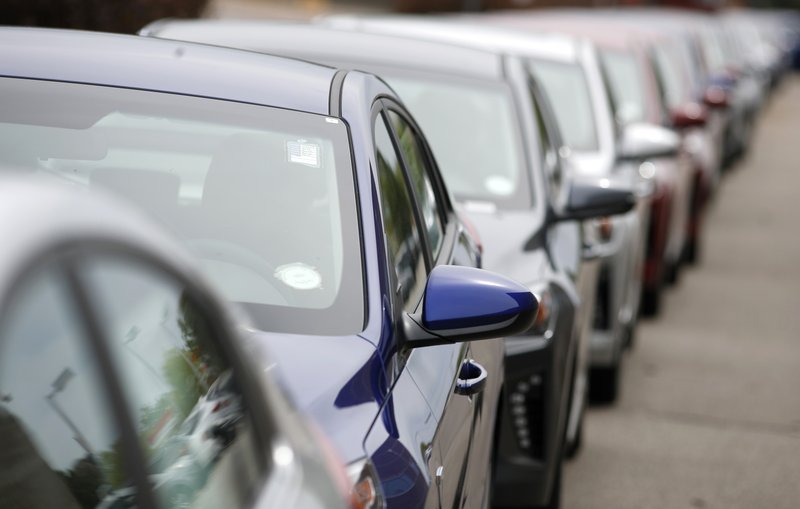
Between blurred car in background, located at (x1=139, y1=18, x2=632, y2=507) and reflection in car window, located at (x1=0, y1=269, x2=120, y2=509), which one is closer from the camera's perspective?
reflection in car window, located at (x1=0, y1=269, x2=120, y2=509)

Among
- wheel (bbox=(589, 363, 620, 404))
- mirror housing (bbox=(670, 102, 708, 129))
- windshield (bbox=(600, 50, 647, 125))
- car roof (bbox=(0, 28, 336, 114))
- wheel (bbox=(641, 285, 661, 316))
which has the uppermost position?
car roof (bbox=(0, 28, 336, 114))

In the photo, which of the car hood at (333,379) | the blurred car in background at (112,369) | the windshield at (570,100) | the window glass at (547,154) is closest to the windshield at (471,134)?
the window glass at (547,154)

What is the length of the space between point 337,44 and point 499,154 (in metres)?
0.82

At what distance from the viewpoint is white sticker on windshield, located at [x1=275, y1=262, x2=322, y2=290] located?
11.4 ft

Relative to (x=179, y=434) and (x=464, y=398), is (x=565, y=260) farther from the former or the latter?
(x=179, y=434)

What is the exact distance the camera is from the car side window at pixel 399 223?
12.1ft

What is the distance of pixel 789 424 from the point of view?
27.6 feet

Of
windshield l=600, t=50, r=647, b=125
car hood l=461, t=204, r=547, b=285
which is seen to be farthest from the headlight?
windshield l=600, t=50, r=647, b=125

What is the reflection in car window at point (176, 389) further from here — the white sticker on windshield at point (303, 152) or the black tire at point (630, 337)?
the black tire at point (630, 337)

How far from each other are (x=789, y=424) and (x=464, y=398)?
196 inches

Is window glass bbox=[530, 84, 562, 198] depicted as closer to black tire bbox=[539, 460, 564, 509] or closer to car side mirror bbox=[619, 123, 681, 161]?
black tire bbox=[539, 460, 564, 509]

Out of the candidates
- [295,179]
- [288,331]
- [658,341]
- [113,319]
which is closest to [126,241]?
[113,319]

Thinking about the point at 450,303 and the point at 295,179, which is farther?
the point at 295,179

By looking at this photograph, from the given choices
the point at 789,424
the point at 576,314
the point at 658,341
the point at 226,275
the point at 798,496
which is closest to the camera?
the point at 226,275
